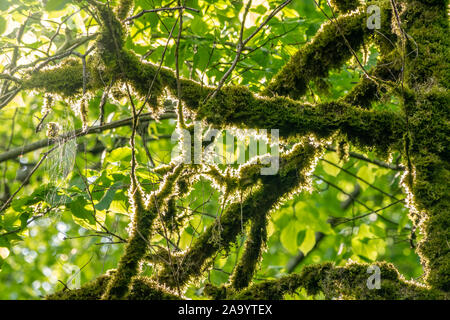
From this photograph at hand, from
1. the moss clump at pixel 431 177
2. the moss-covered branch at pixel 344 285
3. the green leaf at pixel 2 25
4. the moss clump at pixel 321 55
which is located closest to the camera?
the moss-covered branch at pixel 344 285

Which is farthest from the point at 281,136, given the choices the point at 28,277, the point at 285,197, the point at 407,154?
the point at 28,277

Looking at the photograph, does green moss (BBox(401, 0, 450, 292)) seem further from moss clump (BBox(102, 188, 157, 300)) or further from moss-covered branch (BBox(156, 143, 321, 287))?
moss clump (BBox(102, 188, 157, 300))

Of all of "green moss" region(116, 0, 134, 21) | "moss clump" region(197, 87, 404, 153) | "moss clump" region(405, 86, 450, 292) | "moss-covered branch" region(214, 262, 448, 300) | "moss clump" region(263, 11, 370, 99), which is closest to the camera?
"moss-covered branch" region(214, 262, 448, 300)

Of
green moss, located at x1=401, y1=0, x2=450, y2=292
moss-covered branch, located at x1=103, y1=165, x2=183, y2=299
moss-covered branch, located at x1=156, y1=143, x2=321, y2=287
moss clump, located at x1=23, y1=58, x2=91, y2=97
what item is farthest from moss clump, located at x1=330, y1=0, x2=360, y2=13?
moss clump, located at x1=23, y1=58, x2=91, y2=97

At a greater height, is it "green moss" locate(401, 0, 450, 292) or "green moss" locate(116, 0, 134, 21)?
"green moss" locate(116, 0, 134, 21)

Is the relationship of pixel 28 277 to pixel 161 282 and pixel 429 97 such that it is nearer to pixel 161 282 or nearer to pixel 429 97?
pixel 161 282

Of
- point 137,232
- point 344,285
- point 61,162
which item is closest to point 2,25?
point 61,162

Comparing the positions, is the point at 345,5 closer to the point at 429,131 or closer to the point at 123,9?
the point at 429,131

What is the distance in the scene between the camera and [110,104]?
4254mm

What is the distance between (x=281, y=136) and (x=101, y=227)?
1269mm

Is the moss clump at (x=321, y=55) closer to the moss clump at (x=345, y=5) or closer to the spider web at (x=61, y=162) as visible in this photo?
the moss clump at (x=345, y=5)

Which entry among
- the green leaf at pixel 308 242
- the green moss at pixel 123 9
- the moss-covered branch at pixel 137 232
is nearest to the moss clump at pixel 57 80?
the green moss at pixel 123 9
